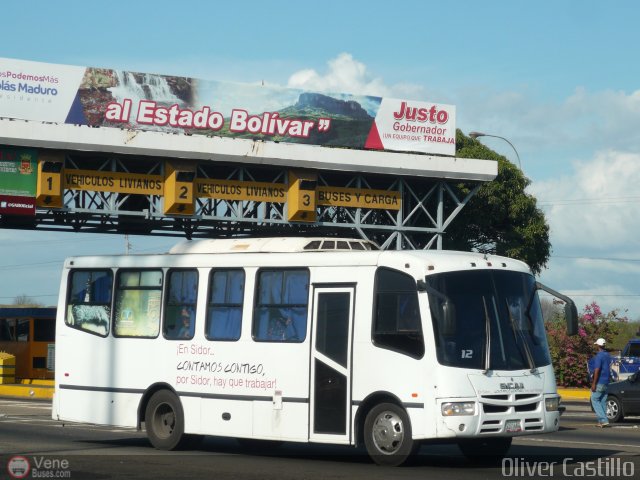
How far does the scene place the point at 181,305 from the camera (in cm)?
1800

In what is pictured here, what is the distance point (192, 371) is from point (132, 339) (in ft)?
4.51

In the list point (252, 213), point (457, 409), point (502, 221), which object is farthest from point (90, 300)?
point (502, 221)

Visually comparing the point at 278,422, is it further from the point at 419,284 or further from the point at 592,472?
the point at 592,472

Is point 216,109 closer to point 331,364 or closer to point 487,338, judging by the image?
point 331,364

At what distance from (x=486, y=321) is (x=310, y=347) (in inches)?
98.2

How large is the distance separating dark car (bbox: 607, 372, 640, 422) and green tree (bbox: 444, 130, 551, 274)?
103ft

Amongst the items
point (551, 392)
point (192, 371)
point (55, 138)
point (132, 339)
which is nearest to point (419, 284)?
point (551, 392)

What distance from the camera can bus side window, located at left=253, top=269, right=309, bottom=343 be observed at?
16484 millimetres

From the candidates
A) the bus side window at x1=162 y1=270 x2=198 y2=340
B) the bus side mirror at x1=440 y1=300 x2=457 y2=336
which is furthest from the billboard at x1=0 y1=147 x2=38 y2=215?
the bus side mirror at x1=440 y1=300 x2=457 y2=336

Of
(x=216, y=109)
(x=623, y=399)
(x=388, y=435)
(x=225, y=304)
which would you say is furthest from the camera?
(x=216, y=109)

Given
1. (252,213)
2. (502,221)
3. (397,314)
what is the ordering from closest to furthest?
(397,314) < (252,213) < (502,221)

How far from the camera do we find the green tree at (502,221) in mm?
57562

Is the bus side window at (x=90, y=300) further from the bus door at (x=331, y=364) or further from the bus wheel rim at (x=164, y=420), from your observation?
the bus door at (x=331, y=364)

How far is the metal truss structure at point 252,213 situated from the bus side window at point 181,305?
24.5m
